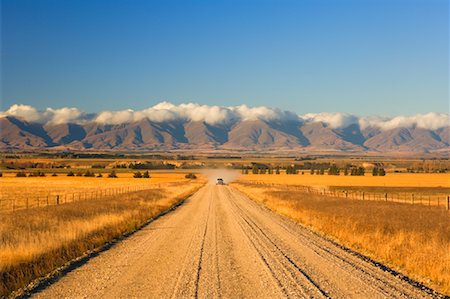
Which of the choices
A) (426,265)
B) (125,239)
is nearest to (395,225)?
(426,265)

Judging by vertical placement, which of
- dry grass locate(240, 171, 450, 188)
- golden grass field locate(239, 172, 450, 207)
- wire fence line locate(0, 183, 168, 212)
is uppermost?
wire fence line locate(0, 183, 168, 212)

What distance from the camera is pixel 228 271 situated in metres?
14.7

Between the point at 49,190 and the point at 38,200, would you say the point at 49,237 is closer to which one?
the point at 38,200

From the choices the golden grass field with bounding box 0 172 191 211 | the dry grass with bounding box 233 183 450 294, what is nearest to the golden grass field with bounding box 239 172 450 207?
the dry grass with bounding box 233 183 450 294

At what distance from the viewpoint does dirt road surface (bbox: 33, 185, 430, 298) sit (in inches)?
479

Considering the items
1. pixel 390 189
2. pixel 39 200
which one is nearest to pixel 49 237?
pixel 39 200

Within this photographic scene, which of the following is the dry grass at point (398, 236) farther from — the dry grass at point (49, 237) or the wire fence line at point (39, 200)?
the wire fence line at point (39, 200)

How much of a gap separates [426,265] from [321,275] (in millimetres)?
3154

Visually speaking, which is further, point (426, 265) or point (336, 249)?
point (336, 249)

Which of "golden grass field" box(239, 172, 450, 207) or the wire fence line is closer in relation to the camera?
the wire fence line

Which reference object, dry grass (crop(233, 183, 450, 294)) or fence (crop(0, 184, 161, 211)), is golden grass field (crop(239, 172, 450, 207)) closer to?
dry grass (crop(233, 183, 450, 294))

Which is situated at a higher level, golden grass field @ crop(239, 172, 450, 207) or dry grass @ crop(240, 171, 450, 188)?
golden grass field @ crop(239, 172, 450, 207)

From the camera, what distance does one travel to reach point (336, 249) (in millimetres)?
18969

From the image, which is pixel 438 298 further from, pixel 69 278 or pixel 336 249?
pixel 69 278
